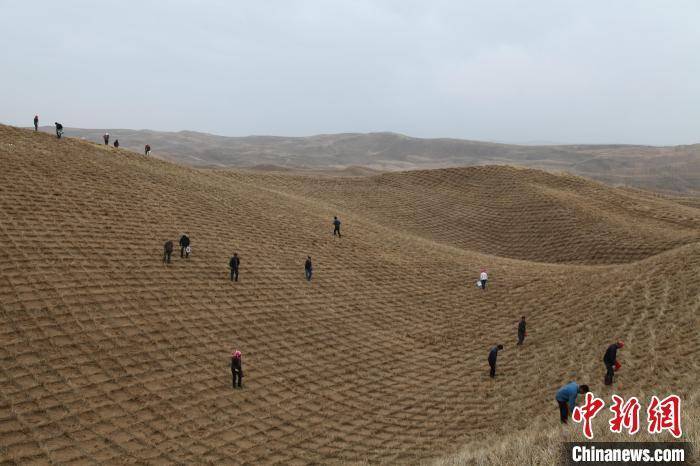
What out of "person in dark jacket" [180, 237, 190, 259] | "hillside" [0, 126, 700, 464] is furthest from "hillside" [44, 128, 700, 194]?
"person in dark jacket" [180, 237, 190, 259]

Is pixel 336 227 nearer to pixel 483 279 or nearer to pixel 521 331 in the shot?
pixel 483 279

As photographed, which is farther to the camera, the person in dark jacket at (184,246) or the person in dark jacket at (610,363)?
the person in dark jacket at (184,246)

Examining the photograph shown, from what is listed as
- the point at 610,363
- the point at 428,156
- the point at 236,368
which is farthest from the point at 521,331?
the point at 428,156

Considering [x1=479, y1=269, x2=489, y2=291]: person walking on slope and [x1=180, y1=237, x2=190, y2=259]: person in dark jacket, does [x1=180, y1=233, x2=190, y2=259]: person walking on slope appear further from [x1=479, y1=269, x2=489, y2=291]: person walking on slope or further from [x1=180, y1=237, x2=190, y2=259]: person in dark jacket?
[x1=479, y1=269, x2=489, y2=291]: person walking on slope

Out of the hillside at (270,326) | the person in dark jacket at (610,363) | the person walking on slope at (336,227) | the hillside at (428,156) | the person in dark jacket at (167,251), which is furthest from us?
the hillside at (428,156)

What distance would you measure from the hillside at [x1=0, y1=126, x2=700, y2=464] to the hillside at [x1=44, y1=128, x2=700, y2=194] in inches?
2779

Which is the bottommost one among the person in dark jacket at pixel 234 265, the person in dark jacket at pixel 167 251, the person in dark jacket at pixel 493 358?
the person in dark jacket at pixel 493 358

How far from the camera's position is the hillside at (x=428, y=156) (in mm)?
107938

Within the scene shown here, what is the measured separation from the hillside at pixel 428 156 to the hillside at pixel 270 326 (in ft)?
232

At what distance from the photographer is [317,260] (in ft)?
90.6

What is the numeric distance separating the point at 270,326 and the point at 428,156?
502 ft

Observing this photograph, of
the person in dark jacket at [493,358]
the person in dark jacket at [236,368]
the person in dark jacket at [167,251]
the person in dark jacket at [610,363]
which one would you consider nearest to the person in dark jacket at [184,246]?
the person in dark jacket at [167,251]

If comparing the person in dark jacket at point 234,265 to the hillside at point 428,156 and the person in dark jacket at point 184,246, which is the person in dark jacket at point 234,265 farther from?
the hillside at point 428,156

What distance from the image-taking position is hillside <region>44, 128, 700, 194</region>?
10794 cm
